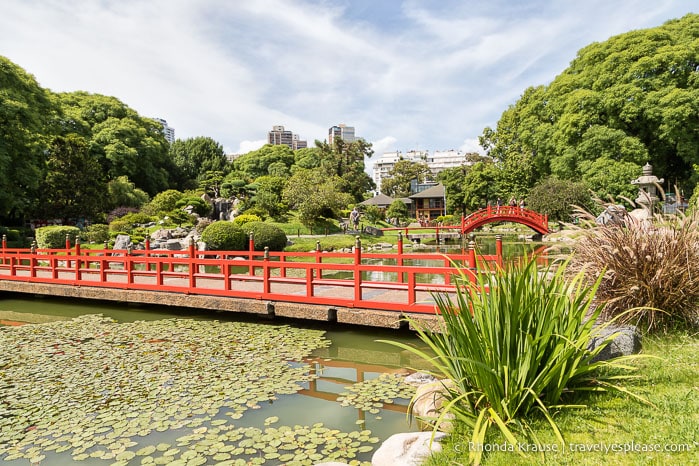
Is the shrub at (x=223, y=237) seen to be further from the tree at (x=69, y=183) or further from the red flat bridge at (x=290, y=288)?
the tree at (x=69, y=183)

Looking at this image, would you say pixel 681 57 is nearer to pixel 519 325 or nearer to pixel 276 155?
pixel 519 325

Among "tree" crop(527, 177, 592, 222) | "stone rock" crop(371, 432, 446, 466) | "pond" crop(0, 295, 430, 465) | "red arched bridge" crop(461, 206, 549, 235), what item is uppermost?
"tree" crop(527, 177, 592, 222)

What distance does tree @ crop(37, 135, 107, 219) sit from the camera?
27.2 meters

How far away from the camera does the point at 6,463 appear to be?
377 cm

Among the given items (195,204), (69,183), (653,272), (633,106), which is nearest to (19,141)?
(69,183)

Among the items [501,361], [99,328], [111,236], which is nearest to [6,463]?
[501,361]

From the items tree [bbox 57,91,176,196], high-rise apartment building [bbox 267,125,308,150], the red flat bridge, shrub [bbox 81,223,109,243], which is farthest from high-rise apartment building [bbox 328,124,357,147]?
the red flat bridge

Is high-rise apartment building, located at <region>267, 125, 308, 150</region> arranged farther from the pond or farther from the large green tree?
the pond

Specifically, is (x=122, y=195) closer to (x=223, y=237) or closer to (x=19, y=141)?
(x=19, y=141)

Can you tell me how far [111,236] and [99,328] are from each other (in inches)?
701

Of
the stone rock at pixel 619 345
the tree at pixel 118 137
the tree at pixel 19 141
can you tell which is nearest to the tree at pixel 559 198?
the stone rock at pixel 619 345

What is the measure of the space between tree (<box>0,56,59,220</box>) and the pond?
67.6ft

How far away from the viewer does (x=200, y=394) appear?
5020 mm

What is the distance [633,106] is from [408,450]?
2813cm
